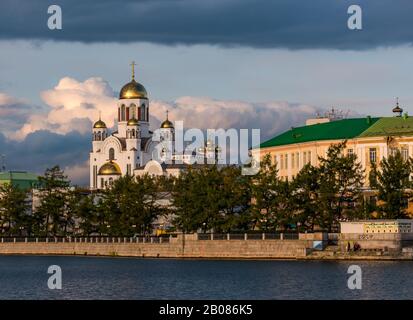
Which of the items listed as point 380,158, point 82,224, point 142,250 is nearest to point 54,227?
point 82,224

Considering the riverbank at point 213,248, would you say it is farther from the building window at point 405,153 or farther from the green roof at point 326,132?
the building window at point 405,153

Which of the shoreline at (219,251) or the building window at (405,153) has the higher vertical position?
the building window at (405,153)

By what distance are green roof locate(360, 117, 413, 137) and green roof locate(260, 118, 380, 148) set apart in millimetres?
1103

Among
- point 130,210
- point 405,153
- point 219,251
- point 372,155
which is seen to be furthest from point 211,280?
point 372,155

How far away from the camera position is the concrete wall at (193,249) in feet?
379

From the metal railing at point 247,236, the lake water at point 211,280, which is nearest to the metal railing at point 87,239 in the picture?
the metal railing at point 247,236

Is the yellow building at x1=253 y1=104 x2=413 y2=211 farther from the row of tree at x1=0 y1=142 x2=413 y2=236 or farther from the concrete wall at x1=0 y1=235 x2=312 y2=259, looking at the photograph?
the concrete wall at x1=0 y1=235 x2=312 y2=259

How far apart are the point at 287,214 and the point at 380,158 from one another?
2017cm

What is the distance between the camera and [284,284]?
8900cm

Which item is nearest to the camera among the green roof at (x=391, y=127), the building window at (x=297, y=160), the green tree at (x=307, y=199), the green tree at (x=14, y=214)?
the green tree at (x=307, y=199)

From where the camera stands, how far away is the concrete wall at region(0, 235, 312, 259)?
116 m
